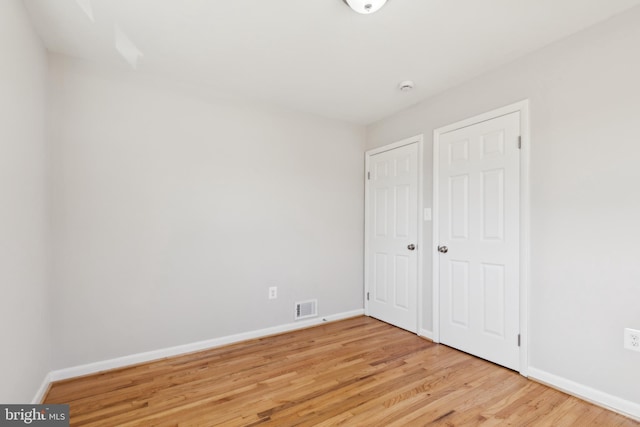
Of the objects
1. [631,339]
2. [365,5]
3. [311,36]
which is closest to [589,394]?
[631,339]

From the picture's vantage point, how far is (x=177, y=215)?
8.71 ft

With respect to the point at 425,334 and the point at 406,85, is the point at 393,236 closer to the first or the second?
the point at 425,334

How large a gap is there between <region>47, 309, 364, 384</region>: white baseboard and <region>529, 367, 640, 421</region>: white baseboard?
1.96m

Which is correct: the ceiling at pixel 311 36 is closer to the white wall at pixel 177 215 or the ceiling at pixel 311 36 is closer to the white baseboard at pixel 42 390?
the white wall at pixel 177 215

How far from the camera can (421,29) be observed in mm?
1997

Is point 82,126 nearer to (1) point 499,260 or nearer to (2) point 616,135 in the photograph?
(1) point 499,260

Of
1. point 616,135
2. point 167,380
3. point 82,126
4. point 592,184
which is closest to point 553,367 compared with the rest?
point 592,184

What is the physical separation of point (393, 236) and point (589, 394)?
1.93 meters

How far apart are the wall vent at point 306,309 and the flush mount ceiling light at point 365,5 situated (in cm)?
266

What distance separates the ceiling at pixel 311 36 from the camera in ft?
5.92

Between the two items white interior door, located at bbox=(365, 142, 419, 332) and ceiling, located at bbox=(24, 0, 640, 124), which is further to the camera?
white interior door, located at bbox=(365, 142, 419, 332)

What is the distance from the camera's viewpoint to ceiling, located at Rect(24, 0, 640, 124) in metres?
1.81

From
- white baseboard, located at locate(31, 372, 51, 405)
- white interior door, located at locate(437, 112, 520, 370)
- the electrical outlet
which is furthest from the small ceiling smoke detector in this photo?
white baseboard, located at locate(31, 372, 51, 405)

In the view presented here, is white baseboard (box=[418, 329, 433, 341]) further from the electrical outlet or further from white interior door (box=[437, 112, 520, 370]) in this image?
the electrical outlet
